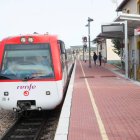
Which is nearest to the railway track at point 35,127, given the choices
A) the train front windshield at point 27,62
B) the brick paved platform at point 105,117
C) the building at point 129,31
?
the brick paved platform at point 105,117

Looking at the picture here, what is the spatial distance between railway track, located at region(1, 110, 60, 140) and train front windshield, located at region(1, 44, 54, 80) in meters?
1.49

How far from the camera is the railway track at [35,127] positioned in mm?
11422

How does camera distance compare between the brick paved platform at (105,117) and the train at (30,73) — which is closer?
the brick paved platform at (105,117)

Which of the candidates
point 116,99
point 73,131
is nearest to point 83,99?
point 116,99

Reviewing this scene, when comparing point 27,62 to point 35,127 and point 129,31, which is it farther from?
point 129,31

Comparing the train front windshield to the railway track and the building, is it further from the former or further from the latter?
the building

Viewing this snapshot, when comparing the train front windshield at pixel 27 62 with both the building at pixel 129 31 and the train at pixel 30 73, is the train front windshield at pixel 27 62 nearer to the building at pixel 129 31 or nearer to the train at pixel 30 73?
the train at pixel 30 73

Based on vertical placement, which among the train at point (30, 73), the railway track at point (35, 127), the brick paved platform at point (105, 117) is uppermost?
the train at point (30, 73)

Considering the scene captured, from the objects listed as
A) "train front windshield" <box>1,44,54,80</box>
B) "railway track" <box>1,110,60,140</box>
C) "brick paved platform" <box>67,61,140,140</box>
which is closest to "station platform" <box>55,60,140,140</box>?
"brick paved platform" <box>67,61,140,140</box>

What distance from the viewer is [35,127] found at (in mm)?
12945

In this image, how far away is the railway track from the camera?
11.4m

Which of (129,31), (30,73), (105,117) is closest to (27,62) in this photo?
(30,73)

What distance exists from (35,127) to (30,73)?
5.46 ft

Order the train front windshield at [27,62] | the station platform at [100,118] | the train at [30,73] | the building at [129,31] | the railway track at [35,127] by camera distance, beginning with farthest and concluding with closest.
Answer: the building at [129,31] < the train front windshield at [27,62] < the train at [30,73] < the railway track at [35,127] < the station platform at [100,118]
